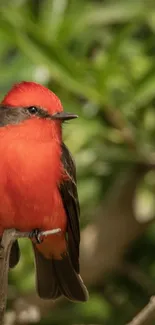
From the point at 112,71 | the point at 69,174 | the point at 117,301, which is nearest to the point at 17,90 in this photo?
the point at 69,174

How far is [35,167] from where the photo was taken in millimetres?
2473

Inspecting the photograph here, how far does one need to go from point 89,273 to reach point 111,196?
36 centimetres

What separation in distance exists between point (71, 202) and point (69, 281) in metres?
0.28

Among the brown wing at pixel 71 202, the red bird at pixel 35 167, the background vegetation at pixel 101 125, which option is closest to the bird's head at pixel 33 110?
the red bird at pixel 35 167

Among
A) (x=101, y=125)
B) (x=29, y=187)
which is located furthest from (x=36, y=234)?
(x=101, y=125)

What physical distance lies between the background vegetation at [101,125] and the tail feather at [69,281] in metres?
0.68

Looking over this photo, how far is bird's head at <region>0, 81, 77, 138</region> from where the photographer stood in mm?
2357

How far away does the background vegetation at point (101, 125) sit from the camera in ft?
12.4

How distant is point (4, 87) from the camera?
4.04 m

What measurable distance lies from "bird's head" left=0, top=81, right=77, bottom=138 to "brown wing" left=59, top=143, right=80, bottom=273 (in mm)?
167

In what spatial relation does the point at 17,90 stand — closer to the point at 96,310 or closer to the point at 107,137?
the point at 107,137

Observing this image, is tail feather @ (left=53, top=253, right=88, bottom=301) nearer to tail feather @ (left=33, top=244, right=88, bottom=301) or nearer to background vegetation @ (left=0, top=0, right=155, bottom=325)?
tail feather @ (left=33, top=244, right=88, bottom=301)

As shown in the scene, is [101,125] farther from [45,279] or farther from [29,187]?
[29,187]

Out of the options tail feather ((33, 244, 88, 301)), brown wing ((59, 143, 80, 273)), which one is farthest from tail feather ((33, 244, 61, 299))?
brown wing ((59, 143, 80, 273))
